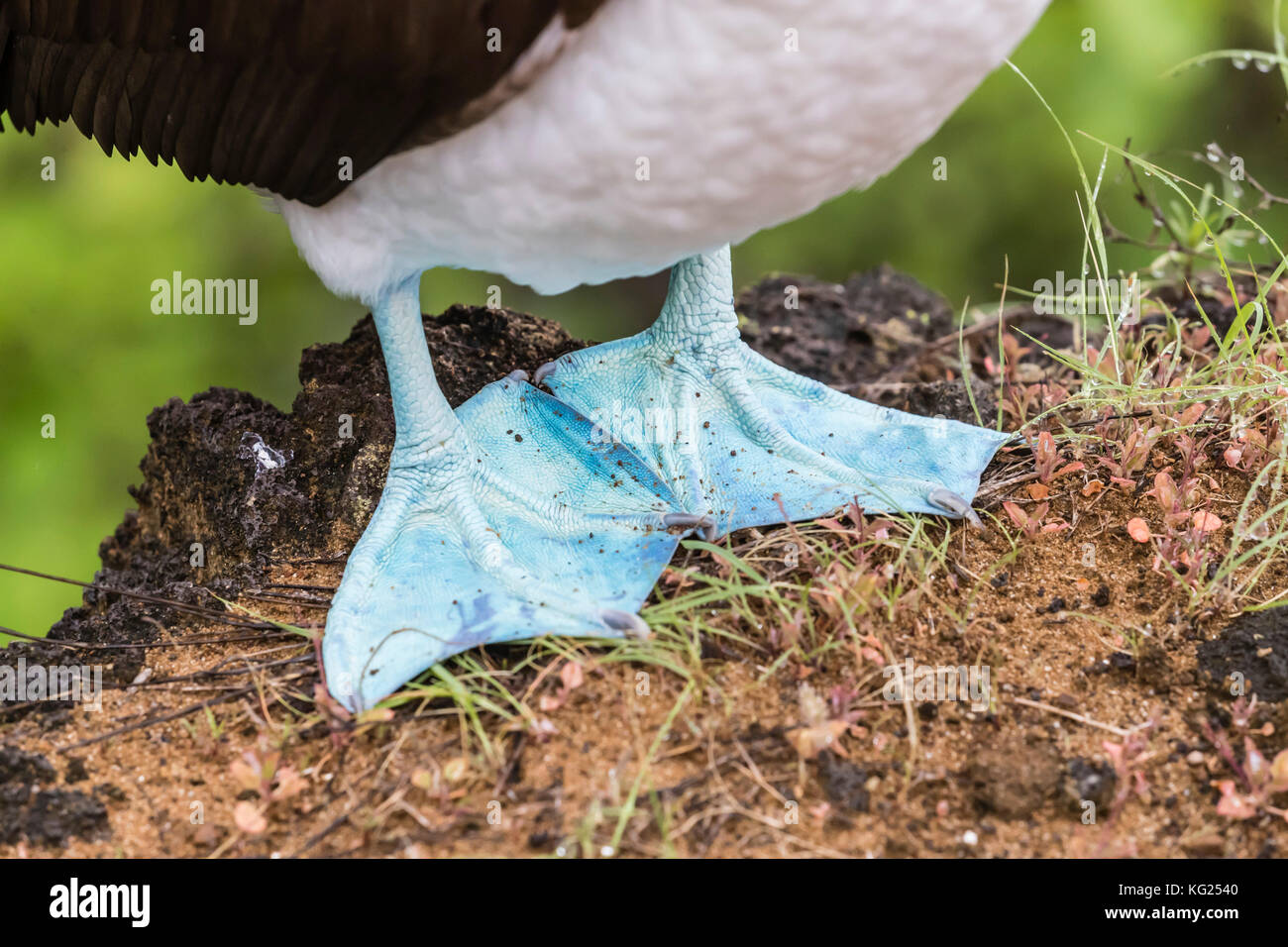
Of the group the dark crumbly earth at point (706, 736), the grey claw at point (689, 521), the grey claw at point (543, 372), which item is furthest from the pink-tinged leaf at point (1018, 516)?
the grey claw at point (543, 372)

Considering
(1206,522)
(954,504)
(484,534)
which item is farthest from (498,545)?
(1206,522)

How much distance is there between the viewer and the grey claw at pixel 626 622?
1.93 meters

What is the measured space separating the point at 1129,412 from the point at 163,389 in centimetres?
285

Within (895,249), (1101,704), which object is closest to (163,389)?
(895,249)

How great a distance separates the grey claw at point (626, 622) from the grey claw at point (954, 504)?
2.03 feet

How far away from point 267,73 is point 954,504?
1.35 meters

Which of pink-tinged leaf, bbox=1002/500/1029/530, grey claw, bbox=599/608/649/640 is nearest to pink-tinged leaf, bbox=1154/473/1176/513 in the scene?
pink-tinged leaf, bbox=1002/500/1029/530

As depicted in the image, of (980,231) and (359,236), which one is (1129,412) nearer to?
(359,236)

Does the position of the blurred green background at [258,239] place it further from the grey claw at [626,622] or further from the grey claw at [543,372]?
the grey claw at [626,622]

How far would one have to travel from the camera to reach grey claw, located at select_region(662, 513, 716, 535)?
2.17 metres

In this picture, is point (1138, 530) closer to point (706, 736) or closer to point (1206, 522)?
point (1206, 522)

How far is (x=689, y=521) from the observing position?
2174mm

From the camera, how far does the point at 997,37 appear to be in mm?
1704

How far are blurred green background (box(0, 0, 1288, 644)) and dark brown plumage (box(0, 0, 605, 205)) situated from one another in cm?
163
